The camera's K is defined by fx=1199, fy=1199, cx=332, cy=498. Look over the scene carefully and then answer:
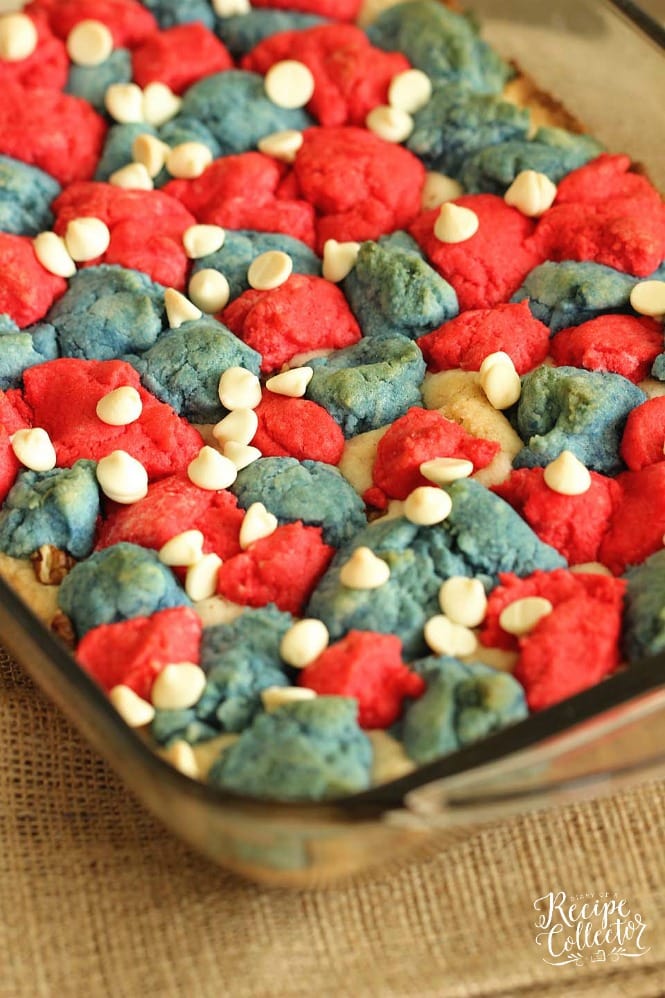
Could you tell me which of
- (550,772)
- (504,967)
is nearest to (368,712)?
(550,772)

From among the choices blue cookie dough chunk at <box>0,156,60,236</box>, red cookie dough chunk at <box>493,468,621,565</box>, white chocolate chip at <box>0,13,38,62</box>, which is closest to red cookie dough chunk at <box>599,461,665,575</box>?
red cookie dough chunk at <box>493,468,621,565</box>

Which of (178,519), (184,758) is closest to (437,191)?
(178,519)

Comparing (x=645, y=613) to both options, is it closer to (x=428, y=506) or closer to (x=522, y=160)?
(x=428, y=506)

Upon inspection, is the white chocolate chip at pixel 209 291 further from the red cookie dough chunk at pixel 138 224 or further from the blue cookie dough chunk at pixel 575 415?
the blue cookie dough chunk at pixel 575 415

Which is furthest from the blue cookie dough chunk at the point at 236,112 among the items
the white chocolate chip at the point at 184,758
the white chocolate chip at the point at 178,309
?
the white chocolate chip at the point at 184,758

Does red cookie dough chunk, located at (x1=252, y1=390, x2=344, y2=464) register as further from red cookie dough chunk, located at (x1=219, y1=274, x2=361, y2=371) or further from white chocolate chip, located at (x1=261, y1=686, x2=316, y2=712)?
white chocolate chip, located at (x1=261, y1=686, x2=316, y2=712)

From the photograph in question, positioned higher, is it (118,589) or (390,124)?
(390,124)
